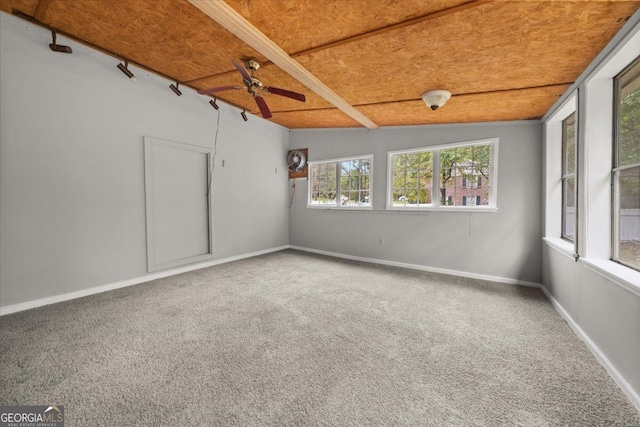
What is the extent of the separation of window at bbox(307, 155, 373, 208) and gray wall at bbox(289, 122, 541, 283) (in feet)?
0.58

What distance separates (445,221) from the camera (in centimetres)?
396

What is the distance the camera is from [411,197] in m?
4.36

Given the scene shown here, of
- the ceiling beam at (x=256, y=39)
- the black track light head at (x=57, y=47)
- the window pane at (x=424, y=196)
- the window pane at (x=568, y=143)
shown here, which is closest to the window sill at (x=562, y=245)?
the window pane at (x=568, y=143)

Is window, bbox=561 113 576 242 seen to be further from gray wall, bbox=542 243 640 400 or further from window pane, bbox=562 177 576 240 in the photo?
gray wall, bbox=542 243 640 400

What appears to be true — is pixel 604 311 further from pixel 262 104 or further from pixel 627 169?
pixel 262 104

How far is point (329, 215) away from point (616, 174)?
155 inches

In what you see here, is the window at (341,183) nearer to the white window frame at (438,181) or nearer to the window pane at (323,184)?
the window pane at (323,184)

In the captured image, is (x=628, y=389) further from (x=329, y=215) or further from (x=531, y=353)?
(x=329, y=215)

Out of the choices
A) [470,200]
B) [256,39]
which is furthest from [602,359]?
[256,39]

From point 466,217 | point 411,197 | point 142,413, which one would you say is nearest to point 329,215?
point 411,197

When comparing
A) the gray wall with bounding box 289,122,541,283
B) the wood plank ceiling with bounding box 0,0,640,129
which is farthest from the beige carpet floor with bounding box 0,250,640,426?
the wood plank ceiling with bounding box 0,0,640,129

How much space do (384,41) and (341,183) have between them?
3.27 m

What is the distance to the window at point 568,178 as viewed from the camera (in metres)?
2.92

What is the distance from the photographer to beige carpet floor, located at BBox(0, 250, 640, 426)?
1.34 metres
